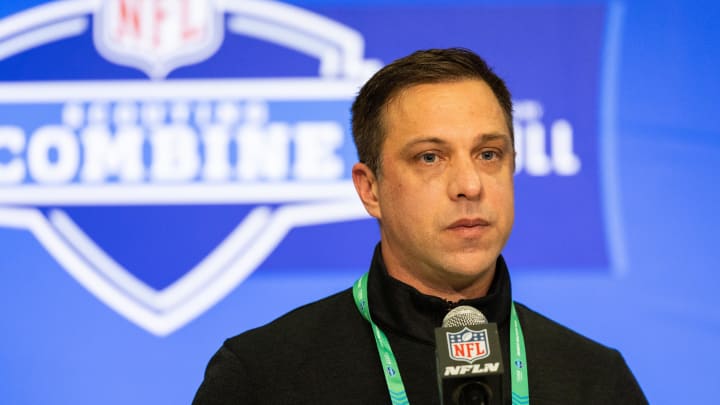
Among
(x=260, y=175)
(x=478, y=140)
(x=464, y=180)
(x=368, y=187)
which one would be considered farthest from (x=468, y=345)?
(x=260, y=175)

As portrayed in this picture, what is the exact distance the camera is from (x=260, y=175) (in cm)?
320

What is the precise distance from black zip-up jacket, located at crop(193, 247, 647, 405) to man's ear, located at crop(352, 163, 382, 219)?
0.12m

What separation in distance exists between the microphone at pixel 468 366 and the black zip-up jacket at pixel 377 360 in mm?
382

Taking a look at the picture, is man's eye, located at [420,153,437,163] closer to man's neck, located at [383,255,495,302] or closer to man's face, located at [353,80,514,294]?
man's face, located at [353,80,514,294]

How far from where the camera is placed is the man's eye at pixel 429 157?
6.57 ft

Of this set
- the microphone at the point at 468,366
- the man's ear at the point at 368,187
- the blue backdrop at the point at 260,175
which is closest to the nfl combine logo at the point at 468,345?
the microphone at the point at 468,366

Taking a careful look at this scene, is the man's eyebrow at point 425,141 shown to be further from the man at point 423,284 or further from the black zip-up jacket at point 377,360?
the black zip-up jacket at point 377,360

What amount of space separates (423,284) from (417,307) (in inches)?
2.8

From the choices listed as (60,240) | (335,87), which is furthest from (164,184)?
(335,87)

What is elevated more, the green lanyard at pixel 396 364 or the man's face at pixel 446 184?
the man's face at pixel 446 184

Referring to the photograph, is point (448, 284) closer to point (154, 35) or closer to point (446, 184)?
point (446, 184)

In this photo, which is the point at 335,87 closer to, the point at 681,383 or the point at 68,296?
the point at 68,296

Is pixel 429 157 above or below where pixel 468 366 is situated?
above

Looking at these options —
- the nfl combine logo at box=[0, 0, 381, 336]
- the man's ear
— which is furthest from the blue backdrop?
the man's ear
